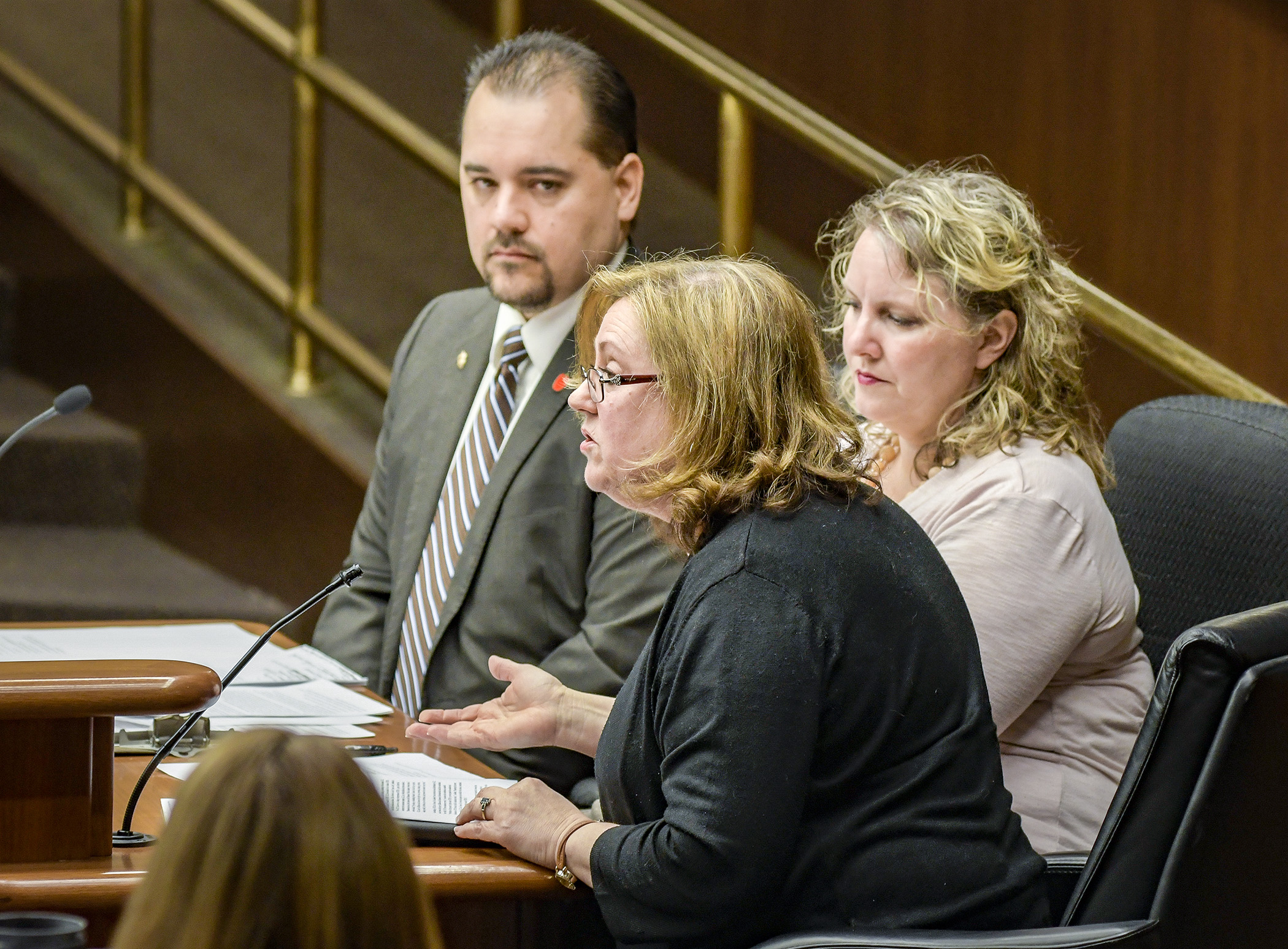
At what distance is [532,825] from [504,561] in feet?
2.31

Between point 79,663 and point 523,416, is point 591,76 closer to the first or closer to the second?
point 523,416

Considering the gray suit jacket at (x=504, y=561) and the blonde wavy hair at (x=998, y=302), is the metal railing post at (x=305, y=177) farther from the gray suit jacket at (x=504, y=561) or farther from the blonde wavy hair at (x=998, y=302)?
the blonde wavy hair at (x=998, y=302)

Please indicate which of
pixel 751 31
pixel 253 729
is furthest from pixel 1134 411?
pixel 751 31

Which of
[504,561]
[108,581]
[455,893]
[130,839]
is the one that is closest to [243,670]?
[504,561]

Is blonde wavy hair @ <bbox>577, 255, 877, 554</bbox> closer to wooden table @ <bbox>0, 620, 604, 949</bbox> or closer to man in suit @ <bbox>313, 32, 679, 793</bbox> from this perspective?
wooden table @ <bbox>0, 620, 604, 949</bbox>

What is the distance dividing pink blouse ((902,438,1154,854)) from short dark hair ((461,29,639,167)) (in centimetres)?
77

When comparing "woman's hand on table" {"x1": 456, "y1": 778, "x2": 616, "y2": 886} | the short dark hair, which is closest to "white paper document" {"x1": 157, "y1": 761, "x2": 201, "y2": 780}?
"woman's hand on table" {"x1": 456, "y1": 778, "x2": 616, "y2": 886}

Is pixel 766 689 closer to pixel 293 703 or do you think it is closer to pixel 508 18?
pixel 293 703

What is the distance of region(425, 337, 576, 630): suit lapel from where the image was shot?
2.12 m

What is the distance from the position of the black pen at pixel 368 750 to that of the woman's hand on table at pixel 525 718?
0.15ft

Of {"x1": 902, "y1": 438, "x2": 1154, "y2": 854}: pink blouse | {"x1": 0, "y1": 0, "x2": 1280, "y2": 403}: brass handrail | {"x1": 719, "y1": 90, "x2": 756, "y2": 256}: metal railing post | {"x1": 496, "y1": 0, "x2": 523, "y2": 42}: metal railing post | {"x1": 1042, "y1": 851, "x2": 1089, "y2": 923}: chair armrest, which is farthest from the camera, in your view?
{"x1": 496, "y1": 0, "x2": 523, "y2": 42}: metal railing post

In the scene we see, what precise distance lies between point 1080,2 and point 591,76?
132 centimetres

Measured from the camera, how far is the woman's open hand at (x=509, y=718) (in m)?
1.65

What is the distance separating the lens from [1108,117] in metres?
3.10
